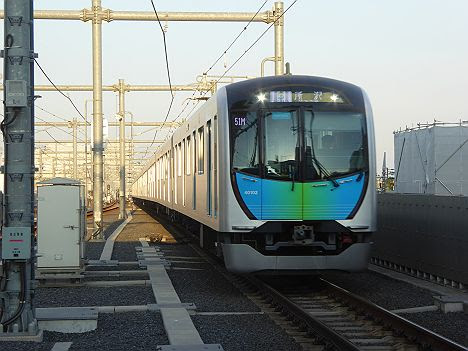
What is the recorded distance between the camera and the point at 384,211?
1482cm

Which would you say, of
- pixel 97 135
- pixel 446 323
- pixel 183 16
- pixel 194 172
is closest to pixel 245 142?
pixel 446 323

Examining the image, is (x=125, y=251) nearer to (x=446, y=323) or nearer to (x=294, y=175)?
(x=294, y=175)

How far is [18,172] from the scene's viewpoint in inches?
300

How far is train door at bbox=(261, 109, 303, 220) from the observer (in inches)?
416

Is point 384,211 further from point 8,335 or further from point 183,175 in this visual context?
point 8,335

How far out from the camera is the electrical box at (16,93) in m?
7.54

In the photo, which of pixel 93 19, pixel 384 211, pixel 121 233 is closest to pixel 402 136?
pixel 121 233

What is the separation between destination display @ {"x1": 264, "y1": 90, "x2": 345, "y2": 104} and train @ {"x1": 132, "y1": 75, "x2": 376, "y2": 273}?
14mm

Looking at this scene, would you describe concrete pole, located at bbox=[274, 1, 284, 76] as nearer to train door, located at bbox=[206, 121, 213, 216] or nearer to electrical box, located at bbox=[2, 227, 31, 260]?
train door, located at bbox=[206, 121, 213, 216]

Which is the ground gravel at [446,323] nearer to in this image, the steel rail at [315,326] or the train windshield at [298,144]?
the steel rail at [315,326]

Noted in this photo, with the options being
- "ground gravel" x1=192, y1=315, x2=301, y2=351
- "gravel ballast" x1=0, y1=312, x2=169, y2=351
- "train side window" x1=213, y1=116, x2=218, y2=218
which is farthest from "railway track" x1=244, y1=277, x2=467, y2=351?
"gravel ballast" x1=0, y1=312, x2=169, y2=351

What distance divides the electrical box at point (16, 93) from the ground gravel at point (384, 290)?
5.14 meters

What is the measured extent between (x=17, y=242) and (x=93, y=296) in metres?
3.52

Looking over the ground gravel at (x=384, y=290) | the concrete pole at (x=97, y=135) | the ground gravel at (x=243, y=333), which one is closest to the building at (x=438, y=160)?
the concrete pole at (x=97, y=135)
